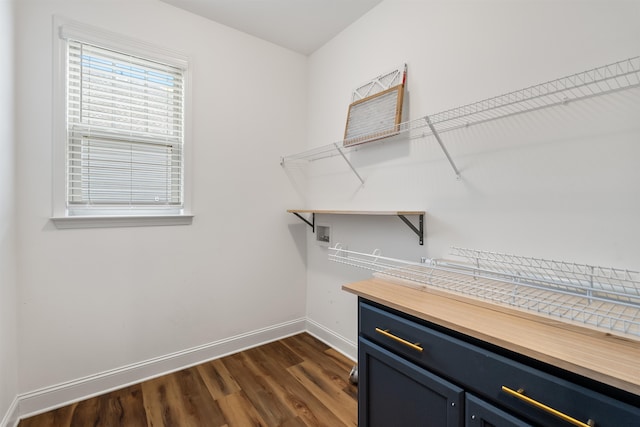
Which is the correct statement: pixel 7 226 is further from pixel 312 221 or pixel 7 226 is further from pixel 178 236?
pixel 312 221

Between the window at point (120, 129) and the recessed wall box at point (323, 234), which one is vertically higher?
the window at point (120, 129)

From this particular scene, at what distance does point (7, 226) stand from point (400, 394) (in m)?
2.05

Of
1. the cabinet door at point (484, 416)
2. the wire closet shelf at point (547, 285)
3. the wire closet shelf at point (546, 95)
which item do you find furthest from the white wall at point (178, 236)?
the cabinet door at point (484, 416)

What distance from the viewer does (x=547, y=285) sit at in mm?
1136

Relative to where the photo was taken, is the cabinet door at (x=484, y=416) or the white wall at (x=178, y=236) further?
the white wall at (x=178, y=236)

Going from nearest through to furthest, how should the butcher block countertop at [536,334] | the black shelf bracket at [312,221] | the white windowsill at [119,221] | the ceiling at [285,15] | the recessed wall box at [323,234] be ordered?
1. the butcher block countertop at [536,334]
2. the white windowsill at [119,221]
3. the ceiling at [285,15]
4. the recessed wall box at [323,234]
5. the black shelf bracket at [312,221]

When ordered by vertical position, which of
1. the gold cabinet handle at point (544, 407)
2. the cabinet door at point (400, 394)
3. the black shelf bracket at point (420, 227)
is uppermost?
the black shelf bracket at point (420, 227)

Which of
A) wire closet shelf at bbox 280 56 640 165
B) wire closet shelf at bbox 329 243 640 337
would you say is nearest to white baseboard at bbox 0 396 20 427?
wire closet shelf at bbox 329 243 640 337

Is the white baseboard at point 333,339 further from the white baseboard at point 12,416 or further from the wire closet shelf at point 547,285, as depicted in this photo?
the white baseboard at point 12,416

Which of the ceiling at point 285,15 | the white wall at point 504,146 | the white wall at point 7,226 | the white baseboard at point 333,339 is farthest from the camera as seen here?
the white baseboard at point 333,339

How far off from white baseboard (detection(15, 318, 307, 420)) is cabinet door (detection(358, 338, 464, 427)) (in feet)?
4.53

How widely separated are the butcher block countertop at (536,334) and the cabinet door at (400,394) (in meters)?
0.22

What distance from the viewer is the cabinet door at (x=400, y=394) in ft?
3.07

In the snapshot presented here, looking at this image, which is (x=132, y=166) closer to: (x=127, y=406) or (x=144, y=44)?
(x=144, y=44)
